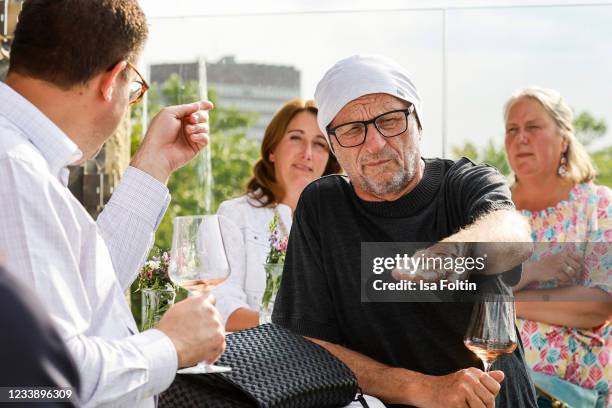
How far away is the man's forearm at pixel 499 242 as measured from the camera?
181cm

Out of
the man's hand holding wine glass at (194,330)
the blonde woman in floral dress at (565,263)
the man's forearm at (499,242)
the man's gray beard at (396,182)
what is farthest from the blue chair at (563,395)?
the man's hand holding wine glass at (194,330)

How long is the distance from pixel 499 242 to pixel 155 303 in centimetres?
121

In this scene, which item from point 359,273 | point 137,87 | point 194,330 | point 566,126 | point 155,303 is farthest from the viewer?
point 566,126

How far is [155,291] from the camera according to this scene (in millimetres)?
2598

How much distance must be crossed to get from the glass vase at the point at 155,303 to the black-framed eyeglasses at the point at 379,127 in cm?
75

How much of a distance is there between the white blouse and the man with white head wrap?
4.51ft

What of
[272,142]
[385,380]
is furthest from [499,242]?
[272,142]

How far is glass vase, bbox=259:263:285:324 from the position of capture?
295 centimetres

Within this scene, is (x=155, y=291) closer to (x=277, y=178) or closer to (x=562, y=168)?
(x=277, y=178)

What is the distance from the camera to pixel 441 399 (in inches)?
75.1

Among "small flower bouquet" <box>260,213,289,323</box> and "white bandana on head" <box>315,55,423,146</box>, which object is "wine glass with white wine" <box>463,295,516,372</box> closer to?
"white bandana on head" <box>315,55,423,146</box>

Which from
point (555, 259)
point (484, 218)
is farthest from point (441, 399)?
point (555, 259)

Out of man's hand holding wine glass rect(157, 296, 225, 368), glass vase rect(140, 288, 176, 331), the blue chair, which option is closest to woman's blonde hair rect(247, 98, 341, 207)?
the blue chair

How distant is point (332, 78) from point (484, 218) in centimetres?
69
